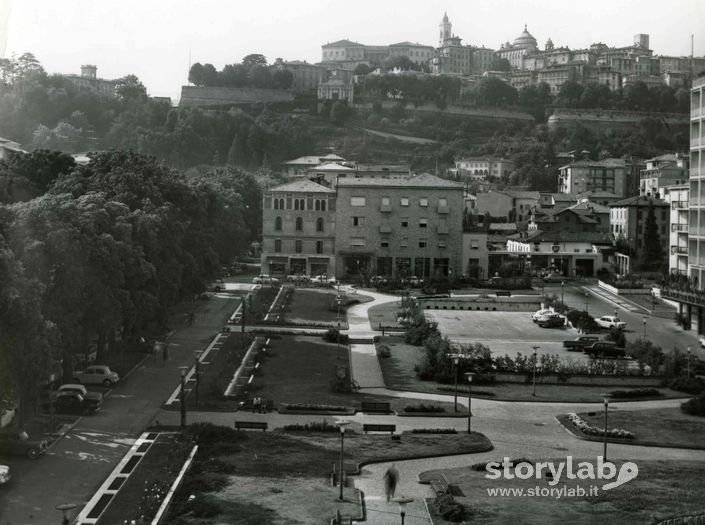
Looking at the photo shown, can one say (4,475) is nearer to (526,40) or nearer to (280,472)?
(280,472)

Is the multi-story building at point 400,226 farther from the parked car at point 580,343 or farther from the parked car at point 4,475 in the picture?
Result: the parked car at point 4,475

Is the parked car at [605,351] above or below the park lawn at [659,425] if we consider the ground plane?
above

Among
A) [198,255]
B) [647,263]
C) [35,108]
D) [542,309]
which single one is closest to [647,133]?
[647,263]

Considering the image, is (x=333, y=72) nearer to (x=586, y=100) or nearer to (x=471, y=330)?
(x=586, y=100)

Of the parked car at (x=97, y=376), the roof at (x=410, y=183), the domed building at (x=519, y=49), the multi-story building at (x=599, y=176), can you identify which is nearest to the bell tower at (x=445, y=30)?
the domed building at (x=519, y=49)

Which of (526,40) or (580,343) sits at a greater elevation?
(526,40)

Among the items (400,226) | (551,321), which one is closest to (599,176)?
(400,226)
